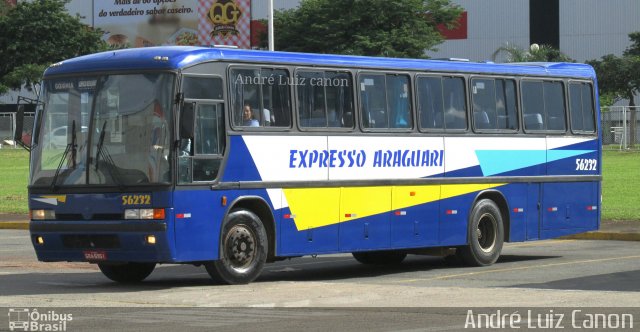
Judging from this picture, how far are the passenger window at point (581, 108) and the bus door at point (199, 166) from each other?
7531 mm

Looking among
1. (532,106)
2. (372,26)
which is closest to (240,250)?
(532,106)

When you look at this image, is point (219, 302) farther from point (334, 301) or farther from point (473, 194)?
point (473, 194)

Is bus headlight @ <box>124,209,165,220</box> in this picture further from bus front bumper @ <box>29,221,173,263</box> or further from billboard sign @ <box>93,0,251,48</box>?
billboard sign @ <box>93,0,251,48</box>

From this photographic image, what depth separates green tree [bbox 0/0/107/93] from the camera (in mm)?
81062

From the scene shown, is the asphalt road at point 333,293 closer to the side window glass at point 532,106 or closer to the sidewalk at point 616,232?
the side window glass at point 532,106

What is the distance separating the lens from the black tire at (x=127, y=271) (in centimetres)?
1778

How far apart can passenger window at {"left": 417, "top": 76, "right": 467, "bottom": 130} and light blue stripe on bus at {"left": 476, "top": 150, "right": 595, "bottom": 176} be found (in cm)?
64

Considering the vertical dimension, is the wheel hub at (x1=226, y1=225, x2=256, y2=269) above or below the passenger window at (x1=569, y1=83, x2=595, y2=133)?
below

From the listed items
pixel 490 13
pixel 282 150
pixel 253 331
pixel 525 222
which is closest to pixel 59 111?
pixel 282 150

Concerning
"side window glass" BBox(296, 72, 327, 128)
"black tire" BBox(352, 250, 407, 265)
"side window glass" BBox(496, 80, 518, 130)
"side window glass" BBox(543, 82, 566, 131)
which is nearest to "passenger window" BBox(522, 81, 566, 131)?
"side window glass" BBox(543, 82, 566, 131)

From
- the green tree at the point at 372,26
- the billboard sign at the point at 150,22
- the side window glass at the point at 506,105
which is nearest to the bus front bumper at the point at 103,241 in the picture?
the side window glass at the point at 506,105

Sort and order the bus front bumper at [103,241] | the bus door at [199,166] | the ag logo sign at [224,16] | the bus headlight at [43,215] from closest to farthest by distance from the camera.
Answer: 1. the bus front bumper at [103,241]
2. the bus door at [199,166]
3. the bus headlight at [43,215]
4. the ag logo sign at [224,16]

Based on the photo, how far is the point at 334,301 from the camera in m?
14.7

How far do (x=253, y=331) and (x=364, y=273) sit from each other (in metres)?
7.50
